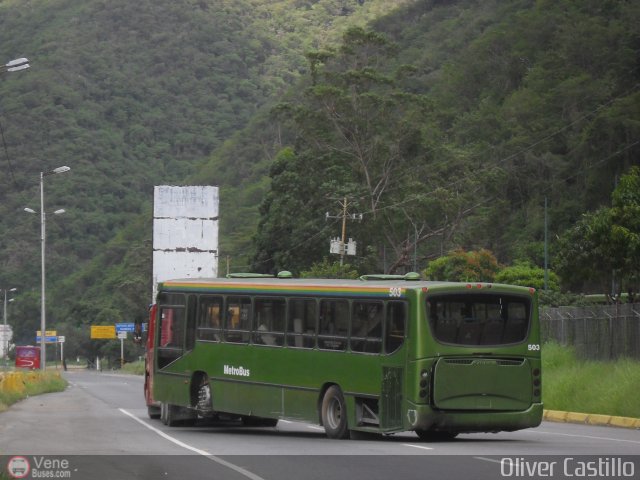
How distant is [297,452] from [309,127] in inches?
2193

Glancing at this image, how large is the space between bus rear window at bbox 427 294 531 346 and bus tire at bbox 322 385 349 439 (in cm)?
214

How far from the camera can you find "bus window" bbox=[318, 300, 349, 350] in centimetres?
2036

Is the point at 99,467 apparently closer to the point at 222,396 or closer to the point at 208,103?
the point at 222,396

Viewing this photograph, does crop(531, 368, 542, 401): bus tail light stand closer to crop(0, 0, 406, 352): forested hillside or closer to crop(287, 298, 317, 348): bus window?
crop(287, 298, 317, 348): bus window

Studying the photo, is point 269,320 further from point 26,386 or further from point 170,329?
point 26,386

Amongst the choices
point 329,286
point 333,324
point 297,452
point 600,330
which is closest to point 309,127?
point 600,330

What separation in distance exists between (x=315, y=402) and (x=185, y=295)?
474 centimetres

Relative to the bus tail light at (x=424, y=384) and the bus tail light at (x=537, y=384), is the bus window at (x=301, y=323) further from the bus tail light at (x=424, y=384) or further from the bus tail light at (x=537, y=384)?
the bus tail light at (x=537, y=384)

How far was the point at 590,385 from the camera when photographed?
29312 mm

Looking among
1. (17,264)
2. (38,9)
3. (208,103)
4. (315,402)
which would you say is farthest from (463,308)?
(38,9)

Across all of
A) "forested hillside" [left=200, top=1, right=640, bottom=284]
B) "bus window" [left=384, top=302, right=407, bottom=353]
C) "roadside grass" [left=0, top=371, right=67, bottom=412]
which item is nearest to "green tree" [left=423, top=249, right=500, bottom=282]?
"forested hillside" [left=200, top=1, right=640, bottom=284]

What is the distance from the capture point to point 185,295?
80.3 feet

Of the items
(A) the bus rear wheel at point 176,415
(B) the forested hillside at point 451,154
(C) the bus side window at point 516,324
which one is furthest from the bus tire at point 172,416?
(B) the forested hillside at point 451,154

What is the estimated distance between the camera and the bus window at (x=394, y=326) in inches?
755
